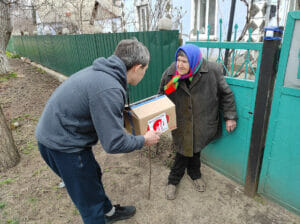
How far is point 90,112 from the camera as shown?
1.43 meters

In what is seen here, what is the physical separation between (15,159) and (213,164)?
2880 mm

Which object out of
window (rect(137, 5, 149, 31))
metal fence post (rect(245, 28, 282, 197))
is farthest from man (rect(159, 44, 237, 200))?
window (rect(137, 5, 149, 31))

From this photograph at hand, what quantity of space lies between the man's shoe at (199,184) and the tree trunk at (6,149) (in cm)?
261

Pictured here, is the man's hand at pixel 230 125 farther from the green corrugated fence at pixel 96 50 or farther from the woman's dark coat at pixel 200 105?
the green corrugated fence at pixel 96 50

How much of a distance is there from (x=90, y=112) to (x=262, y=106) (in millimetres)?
1607

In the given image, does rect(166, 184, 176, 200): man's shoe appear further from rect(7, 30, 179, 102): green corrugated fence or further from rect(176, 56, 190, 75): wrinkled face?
rect(7, 30, 179, 102): green corrugated fence

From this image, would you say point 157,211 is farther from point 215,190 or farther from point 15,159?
point 15,159

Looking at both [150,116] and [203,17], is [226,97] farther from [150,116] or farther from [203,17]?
[203,17]

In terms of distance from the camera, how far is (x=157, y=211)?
2383mm

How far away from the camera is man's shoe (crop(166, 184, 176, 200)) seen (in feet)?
8.25

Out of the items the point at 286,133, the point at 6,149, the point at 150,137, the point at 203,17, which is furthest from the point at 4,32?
the point at 286,133

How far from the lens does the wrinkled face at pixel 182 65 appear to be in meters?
2.01

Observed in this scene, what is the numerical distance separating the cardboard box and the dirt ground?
104 centimetres

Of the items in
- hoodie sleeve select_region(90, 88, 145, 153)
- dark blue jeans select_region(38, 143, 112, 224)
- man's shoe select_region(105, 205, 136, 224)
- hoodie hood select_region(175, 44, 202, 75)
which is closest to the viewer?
hoodie sleeve select_region(90, 88, 145, 153)
